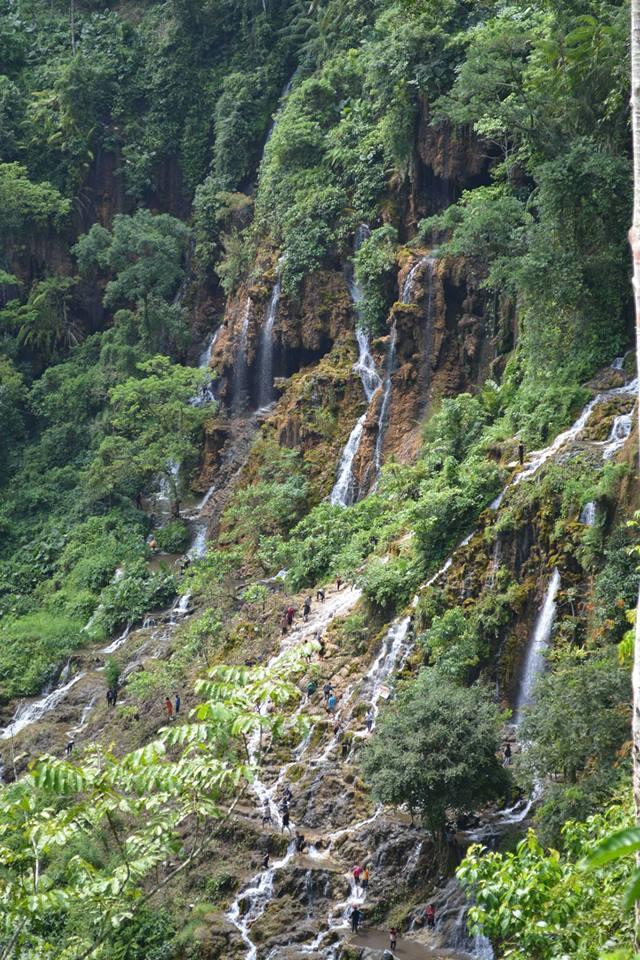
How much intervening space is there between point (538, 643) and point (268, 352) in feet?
67.3

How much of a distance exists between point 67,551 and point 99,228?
1579cm

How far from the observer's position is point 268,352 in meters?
37.8

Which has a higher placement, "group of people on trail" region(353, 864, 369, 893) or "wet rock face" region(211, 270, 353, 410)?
"wet rock face" region(211, 270, 353, 410)

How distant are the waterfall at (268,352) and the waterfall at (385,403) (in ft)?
22.1

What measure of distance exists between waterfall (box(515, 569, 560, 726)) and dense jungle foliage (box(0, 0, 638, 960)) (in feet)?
1.03

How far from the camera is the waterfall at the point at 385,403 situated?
31.1m

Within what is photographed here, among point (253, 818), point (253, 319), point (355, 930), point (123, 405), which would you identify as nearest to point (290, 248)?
point (253, 319)

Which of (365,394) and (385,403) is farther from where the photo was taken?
(365,394)

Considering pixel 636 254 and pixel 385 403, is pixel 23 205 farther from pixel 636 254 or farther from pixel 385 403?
pixel 636 254

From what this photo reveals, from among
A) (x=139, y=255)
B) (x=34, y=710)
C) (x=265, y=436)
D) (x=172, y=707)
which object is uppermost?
(x=139, y=255)

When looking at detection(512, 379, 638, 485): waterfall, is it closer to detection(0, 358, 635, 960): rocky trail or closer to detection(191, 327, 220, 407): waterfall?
detection(0, 358, 635, 960): rocky trail

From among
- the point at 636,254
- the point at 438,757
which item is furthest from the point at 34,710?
the point at 636,254

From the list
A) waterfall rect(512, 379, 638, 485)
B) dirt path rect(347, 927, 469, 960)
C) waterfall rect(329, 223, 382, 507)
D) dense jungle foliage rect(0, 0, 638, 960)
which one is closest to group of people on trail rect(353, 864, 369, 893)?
dirt path rect(347, 927, 469, 960)

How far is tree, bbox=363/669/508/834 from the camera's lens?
55.2ft
